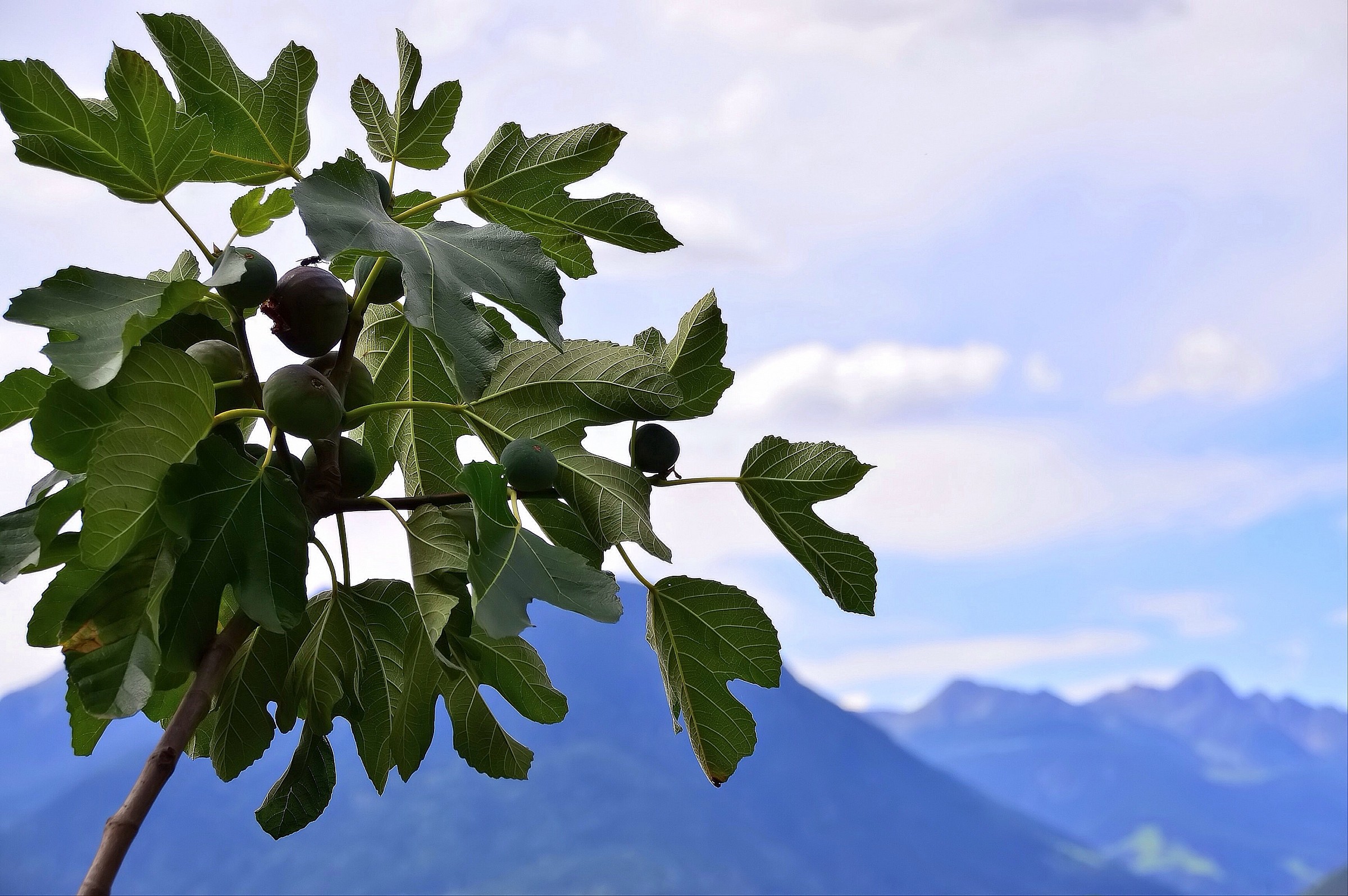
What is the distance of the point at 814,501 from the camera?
74 centimetres

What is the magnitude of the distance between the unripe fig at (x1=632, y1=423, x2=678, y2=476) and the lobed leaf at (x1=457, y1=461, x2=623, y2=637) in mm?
139

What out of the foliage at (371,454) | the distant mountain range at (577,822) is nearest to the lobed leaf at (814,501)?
the foliage at (371,454)

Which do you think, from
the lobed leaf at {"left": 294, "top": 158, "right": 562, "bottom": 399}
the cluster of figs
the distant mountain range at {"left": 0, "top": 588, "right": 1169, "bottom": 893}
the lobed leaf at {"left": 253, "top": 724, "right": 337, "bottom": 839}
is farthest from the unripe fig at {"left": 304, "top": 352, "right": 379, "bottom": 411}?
the distant mountain range at {"left": 0, "top": 588, "right": 1169, "bottom": 893}

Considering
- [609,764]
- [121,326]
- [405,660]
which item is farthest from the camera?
[609,764]

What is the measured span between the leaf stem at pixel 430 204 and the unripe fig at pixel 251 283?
92 mm

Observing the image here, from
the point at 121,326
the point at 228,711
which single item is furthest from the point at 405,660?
the point at 121,326

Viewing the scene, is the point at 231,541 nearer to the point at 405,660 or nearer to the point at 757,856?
the point at 405,660

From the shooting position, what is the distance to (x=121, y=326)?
0.54 m

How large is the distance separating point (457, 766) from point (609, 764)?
2.32 feet

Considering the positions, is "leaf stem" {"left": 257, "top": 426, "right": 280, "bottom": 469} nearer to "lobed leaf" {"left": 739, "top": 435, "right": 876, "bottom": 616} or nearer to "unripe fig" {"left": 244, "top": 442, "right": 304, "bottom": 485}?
"unripe fig" {"left": 244, "top": 442, "right": 304, "bottom": 485}

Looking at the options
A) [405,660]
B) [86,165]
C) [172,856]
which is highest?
[86,165]

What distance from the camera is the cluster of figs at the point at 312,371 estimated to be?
577 millimetres

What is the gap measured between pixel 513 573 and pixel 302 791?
0.31 metres

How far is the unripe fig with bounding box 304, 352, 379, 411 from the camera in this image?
2.17 ft
